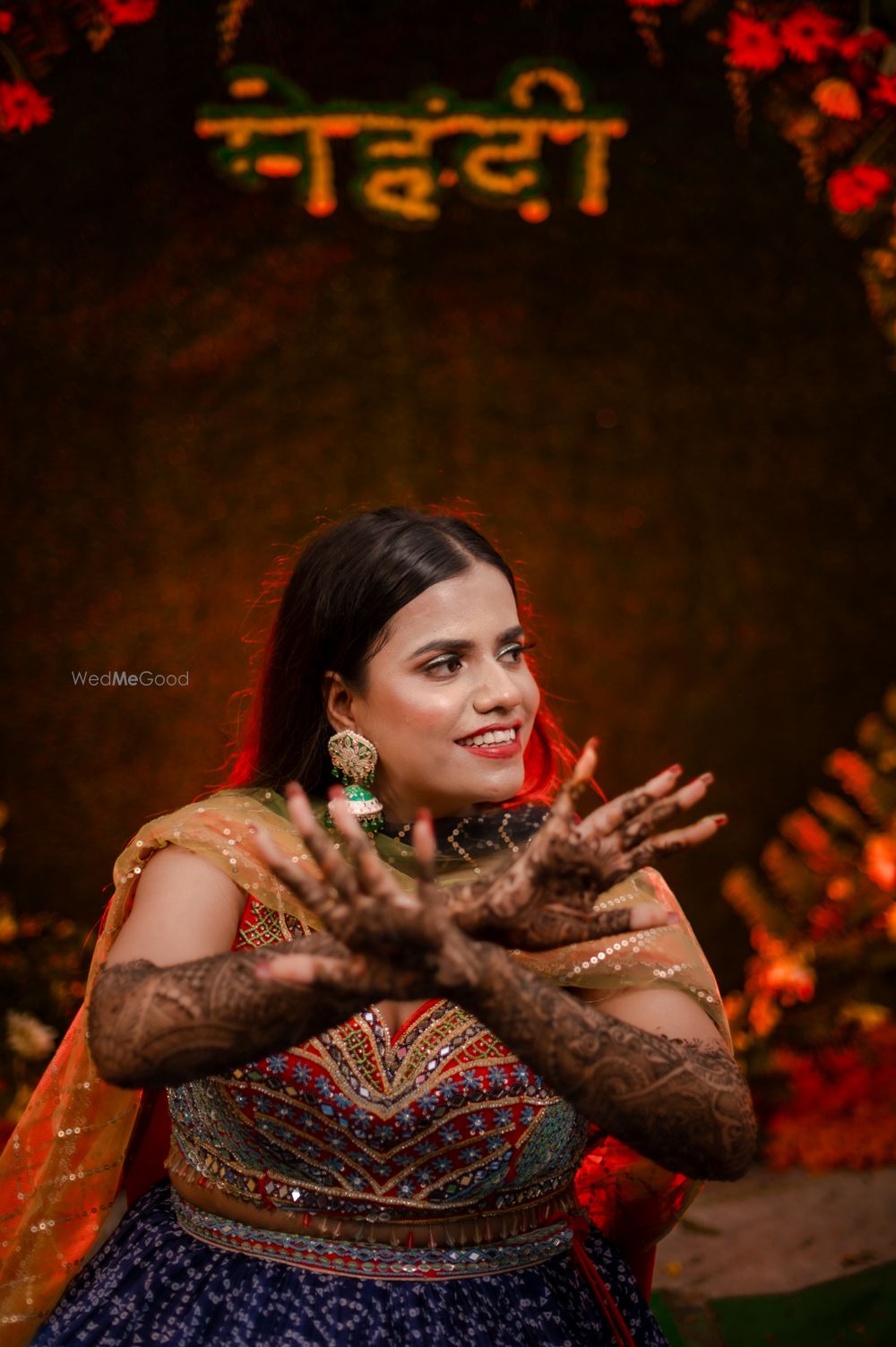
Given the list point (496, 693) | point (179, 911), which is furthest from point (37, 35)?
point (179, 911)

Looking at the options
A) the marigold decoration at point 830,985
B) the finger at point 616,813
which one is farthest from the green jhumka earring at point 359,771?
the marigold decoration at point 830,985

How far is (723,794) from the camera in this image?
395cm

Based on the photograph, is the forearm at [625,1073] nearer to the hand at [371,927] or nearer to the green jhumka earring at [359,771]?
the hand at [371,927]

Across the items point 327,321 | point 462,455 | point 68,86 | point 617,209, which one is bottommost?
point 462,455

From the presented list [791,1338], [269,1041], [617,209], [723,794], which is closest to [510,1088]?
[269,1041]

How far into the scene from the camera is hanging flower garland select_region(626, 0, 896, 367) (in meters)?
3.37

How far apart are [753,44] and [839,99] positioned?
0.97 ft

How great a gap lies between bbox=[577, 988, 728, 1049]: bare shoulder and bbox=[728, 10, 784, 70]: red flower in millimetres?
2979

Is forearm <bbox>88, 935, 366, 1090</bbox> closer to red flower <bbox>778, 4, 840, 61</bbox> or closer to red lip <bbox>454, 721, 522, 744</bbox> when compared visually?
red lip <bbox>454, 721, 522, 744</bbox>

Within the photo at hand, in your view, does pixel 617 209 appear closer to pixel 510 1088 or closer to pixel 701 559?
pixel 701 559

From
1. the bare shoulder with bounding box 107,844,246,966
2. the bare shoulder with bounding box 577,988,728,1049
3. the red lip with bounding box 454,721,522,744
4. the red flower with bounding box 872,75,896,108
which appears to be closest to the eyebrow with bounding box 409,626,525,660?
the red lip with bounding box 454,721,522,744

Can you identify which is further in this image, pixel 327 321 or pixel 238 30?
pixel 327 321

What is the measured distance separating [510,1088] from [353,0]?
3.15 m

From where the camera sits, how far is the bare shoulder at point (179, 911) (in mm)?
1469
